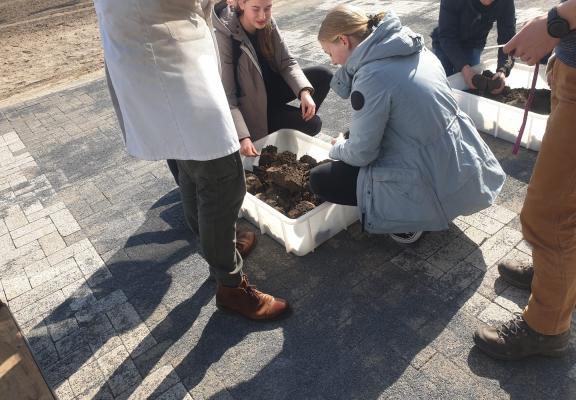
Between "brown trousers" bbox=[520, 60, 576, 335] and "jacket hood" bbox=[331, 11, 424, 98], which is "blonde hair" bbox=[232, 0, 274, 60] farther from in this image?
"brown trousers" bbox=[520, 60, 576, 335]

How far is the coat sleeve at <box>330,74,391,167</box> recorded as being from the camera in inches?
88.0

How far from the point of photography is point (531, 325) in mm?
1948

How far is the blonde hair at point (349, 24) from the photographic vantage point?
2324 millimetres

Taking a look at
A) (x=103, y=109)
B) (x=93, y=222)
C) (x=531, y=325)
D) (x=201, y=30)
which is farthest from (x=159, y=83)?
(x=103, y=109)

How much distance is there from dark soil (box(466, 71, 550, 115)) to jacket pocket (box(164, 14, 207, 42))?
9.04 ft

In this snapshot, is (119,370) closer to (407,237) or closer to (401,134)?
(407,237)

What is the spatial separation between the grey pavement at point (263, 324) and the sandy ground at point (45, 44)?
4424 millimetres

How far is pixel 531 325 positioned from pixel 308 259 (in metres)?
1.24

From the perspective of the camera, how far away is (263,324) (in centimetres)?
241

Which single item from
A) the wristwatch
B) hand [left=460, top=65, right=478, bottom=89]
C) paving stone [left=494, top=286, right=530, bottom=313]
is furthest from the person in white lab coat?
hand [left=460, top=65, right=478, bottom=89]

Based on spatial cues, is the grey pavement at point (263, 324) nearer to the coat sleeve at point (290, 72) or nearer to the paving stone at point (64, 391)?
the paving stone at point (64, 391)

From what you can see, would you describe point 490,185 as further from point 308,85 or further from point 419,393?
point 308,85

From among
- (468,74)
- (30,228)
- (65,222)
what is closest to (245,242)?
(65,222)

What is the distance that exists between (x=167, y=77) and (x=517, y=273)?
188 centimetres
